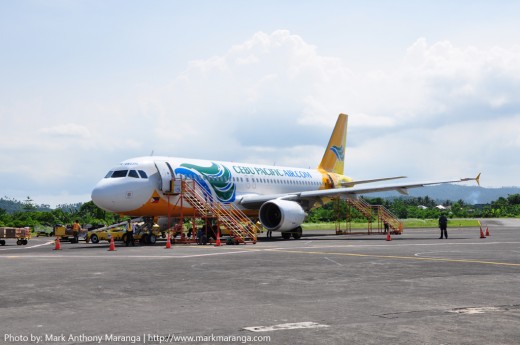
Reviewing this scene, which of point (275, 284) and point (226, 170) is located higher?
point (226, 170)

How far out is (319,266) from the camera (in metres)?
17.4

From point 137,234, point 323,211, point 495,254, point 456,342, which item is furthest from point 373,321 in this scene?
point 323,211

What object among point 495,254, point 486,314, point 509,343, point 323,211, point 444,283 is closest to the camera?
point 509,343

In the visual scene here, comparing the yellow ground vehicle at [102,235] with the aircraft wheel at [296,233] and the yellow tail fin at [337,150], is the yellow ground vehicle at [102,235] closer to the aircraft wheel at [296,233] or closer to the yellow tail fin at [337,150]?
the aircraft wheel at [296,233]

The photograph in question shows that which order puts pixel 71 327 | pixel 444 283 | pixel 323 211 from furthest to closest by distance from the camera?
pixel 323 211
pixel 444 283
pixel 71 327

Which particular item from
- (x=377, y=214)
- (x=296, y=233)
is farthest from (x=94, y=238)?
(x=377, y=214)

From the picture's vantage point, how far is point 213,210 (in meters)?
33.5

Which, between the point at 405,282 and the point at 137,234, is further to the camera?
the point at 137,234

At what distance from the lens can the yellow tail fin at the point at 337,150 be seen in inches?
2088

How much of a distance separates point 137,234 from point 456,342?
2943cm

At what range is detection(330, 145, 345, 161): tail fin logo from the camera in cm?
5366

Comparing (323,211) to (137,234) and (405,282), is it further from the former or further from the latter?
(405,282)

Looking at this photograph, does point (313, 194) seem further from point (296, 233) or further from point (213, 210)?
point (213, 210)

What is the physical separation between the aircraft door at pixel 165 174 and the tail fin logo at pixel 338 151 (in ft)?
75.6
